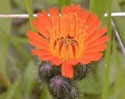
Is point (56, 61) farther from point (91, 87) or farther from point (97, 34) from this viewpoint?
point (91, 87)

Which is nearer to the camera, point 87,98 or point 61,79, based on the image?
point 61,79

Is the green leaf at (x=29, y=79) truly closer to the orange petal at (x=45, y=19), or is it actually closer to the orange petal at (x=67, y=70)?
the orange petal at (x=45, y=19)

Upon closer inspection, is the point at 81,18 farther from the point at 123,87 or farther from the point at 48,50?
the point at 123,87

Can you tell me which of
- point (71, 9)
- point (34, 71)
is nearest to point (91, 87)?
point (34, 71)

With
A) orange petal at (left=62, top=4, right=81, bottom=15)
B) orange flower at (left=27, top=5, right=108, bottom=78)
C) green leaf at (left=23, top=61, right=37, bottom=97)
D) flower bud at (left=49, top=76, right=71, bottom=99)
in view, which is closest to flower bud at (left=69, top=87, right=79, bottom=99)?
flower bud at (left=49, top=76, right=71, bottom=99)

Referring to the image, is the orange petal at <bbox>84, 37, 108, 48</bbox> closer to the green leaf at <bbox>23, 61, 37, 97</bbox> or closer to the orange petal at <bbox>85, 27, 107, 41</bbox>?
the orange petal at <bbox>85, 27, 107, 41</bbox>

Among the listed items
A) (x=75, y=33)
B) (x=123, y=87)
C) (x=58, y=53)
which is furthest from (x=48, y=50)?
(x=123, y=87)

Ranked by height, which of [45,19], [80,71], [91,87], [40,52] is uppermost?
[45,19]
